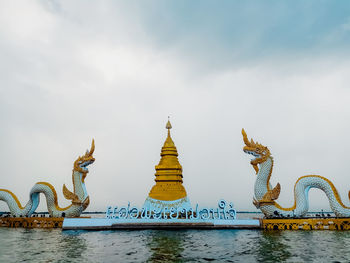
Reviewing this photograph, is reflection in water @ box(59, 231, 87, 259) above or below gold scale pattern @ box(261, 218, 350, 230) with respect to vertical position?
below

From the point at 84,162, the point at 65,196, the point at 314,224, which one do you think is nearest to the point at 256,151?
the point at 314,224

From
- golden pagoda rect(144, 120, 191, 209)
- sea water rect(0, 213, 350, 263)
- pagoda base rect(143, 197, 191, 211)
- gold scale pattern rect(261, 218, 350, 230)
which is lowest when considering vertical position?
sea water rect(0, 213, 350, 263)

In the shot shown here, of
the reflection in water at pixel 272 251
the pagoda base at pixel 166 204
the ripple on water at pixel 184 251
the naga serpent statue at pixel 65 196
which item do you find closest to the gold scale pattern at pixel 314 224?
the ripple on water at pixel 184 251

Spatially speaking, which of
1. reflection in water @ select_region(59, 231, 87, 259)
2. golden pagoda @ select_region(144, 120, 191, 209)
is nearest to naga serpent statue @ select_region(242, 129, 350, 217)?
golden pagoda @ select_region(144, 120, 191, 209)

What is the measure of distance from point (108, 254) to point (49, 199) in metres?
21.3

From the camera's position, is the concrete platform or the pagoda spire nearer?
the concrete platform

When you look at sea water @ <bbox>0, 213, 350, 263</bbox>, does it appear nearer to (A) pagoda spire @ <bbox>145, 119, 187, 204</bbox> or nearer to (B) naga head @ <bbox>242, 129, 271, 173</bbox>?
(B) naga head @ <bbox>242, 129, 271, 173</bbox>

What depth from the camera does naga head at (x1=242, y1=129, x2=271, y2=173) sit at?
3168cm

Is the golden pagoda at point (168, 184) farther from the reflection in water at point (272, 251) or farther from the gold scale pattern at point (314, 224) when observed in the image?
the reflection in water at point (272, 251)

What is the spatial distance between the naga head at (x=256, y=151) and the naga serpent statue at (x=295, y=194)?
1.23 feet

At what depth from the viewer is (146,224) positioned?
31.6 meters

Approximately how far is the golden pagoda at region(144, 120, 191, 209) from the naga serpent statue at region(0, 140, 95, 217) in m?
9.27


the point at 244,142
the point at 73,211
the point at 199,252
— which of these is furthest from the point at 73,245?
the point at 244,142

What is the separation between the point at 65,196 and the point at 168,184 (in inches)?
584
